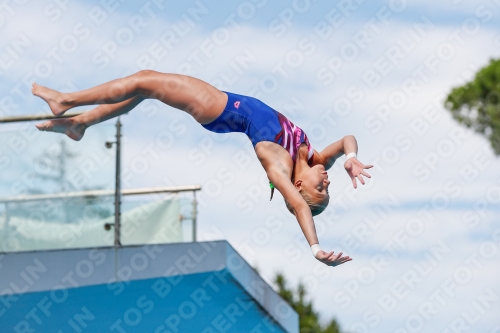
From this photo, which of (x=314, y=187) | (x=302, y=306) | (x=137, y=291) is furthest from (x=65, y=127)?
(x=302, y=306)

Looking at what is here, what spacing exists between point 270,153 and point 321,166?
15.2 inches

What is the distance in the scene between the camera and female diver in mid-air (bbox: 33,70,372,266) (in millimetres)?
5871

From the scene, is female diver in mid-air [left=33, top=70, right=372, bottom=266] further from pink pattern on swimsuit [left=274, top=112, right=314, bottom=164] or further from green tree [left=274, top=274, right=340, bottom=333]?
green tree [left=274, top=274, right=340, bottom=333]

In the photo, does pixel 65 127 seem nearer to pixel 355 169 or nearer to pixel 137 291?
pixel 355 169

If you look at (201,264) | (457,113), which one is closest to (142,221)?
(201,264)

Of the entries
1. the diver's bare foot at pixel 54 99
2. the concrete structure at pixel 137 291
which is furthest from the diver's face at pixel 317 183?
the concrete structure at pixel 137 291

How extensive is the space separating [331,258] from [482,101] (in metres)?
21.8

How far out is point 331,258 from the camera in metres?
5.11

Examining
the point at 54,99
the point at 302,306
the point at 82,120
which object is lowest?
the point at 302,306

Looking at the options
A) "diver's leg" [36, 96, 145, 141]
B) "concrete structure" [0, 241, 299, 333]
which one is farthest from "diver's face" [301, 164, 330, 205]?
"concrete structure" [0, 241, 299, 333]

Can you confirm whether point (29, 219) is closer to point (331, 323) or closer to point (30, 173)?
point (30, 173)

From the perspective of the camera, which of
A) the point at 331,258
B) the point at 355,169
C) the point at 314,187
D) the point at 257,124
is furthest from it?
the point at 257,124

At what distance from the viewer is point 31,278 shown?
7996 millimetres

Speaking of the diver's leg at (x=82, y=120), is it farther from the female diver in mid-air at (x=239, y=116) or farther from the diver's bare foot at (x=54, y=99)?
the diver's bare foot at (x=54, y=99)
